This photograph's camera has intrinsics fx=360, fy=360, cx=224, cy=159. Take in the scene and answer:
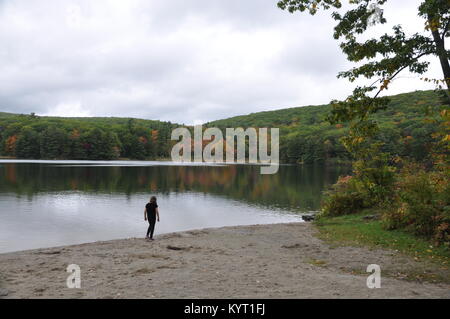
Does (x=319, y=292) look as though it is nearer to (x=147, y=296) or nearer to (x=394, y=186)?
(x=147, y=296)

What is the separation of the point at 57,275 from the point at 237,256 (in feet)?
21.7

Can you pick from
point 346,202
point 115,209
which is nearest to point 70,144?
point 115,209

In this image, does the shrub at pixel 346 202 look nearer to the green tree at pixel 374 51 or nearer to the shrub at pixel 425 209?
the shrub at pixel 425 209

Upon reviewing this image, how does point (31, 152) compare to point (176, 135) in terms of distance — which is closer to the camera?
point (31, 152)

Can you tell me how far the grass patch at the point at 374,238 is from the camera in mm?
13594

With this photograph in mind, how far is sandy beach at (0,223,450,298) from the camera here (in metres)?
9.28

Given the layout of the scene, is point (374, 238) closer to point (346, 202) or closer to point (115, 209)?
point (346, 202)

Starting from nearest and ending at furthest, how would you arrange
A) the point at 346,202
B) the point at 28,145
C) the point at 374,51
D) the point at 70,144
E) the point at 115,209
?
1. the point at 374,51
2. the point at 346,202
3. the point at 115,209
4. the point at 28,145
5. the point at 70,144

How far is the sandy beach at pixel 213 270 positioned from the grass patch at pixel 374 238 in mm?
864

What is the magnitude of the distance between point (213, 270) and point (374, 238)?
8990 millimetres

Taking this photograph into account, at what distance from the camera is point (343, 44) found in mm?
12617

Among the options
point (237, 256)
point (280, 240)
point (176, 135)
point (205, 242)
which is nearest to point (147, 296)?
point (237, 256)

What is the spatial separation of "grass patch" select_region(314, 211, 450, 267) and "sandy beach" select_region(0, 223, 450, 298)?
864mm

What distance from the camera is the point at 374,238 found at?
16.9 metres
